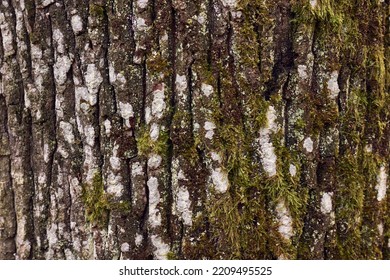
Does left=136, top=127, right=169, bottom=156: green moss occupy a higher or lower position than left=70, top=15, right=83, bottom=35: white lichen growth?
lower

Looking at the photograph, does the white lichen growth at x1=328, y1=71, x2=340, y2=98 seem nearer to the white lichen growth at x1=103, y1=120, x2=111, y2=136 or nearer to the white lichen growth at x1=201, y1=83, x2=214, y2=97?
the white lichen growth at x1=201, y1=83, x2=214, y2=97

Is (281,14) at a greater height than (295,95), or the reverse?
(281,14)

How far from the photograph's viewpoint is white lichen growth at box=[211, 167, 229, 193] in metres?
1.66

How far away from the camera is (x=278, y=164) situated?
5.53 feet

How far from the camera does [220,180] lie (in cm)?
167

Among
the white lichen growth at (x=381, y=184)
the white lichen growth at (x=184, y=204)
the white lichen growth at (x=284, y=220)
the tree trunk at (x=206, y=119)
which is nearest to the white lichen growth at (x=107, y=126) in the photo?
the tree trunk at (x=206, y=119)

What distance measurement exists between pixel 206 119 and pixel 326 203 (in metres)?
0.54

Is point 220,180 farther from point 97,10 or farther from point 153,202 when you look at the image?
point 97,10

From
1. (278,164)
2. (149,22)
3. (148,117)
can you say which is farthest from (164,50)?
(278,164)

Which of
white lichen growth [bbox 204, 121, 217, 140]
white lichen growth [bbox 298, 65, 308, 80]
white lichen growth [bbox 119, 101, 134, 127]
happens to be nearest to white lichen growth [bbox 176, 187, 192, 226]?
white lichen growth [bbox 204, 121, 217, 140]

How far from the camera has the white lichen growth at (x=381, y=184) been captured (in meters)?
1.88

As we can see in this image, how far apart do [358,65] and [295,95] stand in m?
0.29
